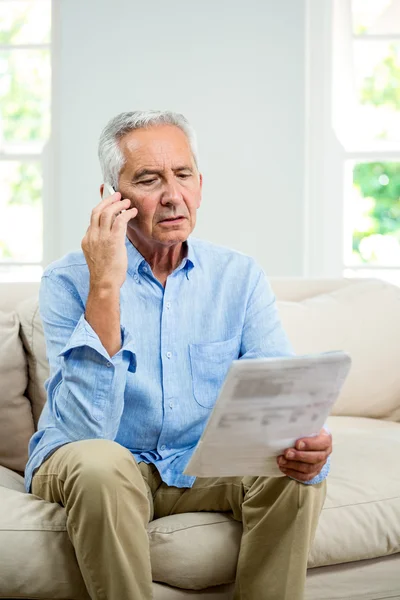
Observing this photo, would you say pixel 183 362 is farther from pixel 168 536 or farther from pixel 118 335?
pixel 168 536

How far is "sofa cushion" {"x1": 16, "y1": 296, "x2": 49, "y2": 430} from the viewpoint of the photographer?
Result: 7.36ft

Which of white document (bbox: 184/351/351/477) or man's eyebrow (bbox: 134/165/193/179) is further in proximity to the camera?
man's eyebrow (bbox: 134/165/193/179)

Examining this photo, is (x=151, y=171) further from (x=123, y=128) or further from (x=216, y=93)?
(x=216, y=93)

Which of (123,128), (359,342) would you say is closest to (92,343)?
(123,128)

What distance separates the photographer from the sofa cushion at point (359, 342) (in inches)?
95.0

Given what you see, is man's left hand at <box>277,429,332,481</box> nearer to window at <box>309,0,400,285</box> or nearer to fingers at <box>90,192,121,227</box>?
fingers at <box>90,192,121,227</box>

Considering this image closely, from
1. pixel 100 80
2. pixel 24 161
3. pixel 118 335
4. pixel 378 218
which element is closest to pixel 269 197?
pixel 378 218

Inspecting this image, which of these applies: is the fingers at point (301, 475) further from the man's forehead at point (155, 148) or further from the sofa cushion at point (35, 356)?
the sofa cushion at point (35, 356)

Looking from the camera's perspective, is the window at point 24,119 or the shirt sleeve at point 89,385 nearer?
the shirt sleeve at point 89,385

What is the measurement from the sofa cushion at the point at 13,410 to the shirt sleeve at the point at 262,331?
0.65 m

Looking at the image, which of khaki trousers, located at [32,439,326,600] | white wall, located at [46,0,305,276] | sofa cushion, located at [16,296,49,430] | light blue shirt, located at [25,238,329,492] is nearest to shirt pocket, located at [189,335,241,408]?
light blue shirt, located at [25,238,329,492]

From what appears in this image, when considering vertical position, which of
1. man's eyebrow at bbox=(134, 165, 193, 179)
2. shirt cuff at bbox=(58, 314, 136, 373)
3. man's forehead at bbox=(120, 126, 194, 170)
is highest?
man's forehead at bbox=(120, 126, 194, 170)

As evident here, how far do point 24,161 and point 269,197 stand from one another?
113 centimetres

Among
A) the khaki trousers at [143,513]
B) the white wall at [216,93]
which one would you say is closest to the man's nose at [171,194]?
the khaki trousers at [143,513]
